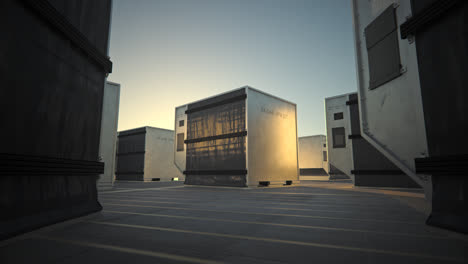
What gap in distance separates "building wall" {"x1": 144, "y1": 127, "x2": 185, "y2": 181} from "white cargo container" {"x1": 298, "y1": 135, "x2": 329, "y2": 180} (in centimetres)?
1166

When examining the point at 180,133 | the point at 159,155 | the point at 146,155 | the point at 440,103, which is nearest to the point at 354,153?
the point at 440,103

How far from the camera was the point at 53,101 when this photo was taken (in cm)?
274

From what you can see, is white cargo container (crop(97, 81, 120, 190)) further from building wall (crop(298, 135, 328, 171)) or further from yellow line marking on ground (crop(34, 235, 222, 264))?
building wall (crop(298, 135, 328, 171))

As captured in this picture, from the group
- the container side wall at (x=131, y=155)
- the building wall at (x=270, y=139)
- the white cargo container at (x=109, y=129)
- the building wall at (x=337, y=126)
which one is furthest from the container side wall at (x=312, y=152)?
the white cargo container at (x=109, y=129)

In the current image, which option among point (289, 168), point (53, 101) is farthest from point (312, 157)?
point (53, 101)

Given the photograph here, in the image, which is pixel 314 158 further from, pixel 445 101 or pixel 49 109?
pixel 49 109

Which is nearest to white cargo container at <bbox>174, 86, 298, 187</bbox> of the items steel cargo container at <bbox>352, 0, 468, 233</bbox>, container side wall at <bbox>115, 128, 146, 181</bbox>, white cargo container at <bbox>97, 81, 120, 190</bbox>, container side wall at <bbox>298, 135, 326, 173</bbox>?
white cargo container at <bbox>97, 81, 120, 190</bbox>

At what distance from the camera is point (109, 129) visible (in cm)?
899

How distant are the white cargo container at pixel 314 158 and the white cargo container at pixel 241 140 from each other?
10.5 metres

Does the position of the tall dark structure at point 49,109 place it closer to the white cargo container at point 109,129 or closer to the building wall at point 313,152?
the white cargo container at point 109,129

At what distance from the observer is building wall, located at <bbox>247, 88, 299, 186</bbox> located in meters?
9.73

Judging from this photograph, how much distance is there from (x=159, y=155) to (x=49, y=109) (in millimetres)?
15423

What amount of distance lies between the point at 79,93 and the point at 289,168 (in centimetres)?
956

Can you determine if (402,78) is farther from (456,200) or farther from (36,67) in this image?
(36,67)
